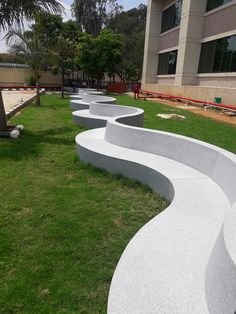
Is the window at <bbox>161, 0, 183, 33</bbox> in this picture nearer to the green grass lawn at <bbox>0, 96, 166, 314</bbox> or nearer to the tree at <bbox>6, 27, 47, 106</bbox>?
the tree at <bbox>6, 27, 47, 106</bbox>

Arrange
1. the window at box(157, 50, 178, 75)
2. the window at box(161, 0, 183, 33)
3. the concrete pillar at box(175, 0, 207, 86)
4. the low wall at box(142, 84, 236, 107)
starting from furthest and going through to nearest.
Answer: the window at box(157, 50, 178, 75), the window at box(161, 0, 183, 33), the concrete pillar at box(175, 0, 207, 86), the low wall at box(142, 84, 236, 107)

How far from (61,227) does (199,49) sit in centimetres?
2457

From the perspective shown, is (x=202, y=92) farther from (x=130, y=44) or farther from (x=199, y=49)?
(x=130, y=44)

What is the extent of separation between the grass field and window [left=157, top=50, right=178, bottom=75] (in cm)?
2506

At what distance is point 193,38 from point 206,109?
28.4 feet

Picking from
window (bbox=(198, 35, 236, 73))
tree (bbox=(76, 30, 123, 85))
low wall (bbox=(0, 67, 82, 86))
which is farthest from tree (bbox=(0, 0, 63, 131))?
low wall (bbox=(0, 67, 82, 86))

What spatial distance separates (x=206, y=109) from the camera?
19547 millimetres

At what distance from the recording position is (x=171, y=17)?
1271 inches

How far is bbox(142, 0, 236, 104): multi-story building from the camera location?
2069 cm

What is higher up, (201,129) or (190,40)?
(190,40)

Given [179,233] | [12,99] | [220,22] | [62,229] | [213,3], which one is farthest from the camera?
[213,3]

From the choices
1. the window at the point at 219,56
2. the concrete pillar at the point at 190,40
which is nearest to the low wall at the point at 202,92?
the concrete pillar at the point at 190,40

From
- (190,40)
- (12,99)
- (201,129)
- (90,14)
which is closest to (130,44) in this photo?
(90,14)

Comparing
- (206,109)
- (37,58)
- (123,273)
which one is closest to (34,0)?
(123,273)
